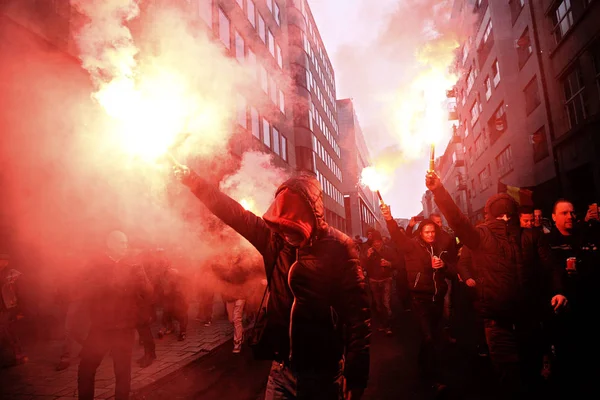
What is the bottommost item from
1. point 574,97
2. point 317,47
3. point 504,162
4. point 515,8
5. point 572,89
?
point 574,97

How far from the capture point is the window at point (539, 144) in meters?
16.3

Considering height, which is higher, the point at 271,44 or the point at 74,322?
the point at 271,44

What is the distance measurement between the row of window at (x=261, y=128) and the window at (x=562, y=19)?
41.5ft

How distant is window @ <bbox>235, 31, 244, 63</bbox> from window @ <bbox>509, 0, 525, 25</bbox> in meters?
13.1

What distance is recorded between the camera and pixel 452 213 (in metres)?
2.89

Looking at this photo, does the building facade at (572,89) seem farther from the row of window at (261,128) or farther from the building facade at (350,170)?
the building facade at (350,170)

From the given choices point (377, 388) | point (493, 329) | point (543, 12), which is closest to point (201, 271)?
point (377, 388)

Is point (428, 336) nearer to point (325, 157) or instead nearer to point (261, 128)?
point (261, 128)

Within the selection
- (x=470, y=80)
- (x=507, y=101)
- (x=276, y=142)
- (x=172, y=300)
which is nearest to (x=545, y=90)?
(x=507, y=101)

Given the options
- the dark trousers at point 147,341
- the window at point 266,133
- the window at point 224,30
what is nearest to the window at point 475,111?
the window at point 266,133

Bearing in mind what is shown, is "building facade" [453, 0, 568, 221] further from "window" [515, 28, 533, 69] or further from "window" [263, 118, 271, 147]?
"window" [263, 118, 271, 147]

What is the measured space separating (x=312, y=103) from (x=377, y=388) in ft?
88.6

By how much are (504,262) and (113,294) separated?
3.68 meters

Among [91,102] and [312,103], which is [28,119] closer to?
[91,102]
